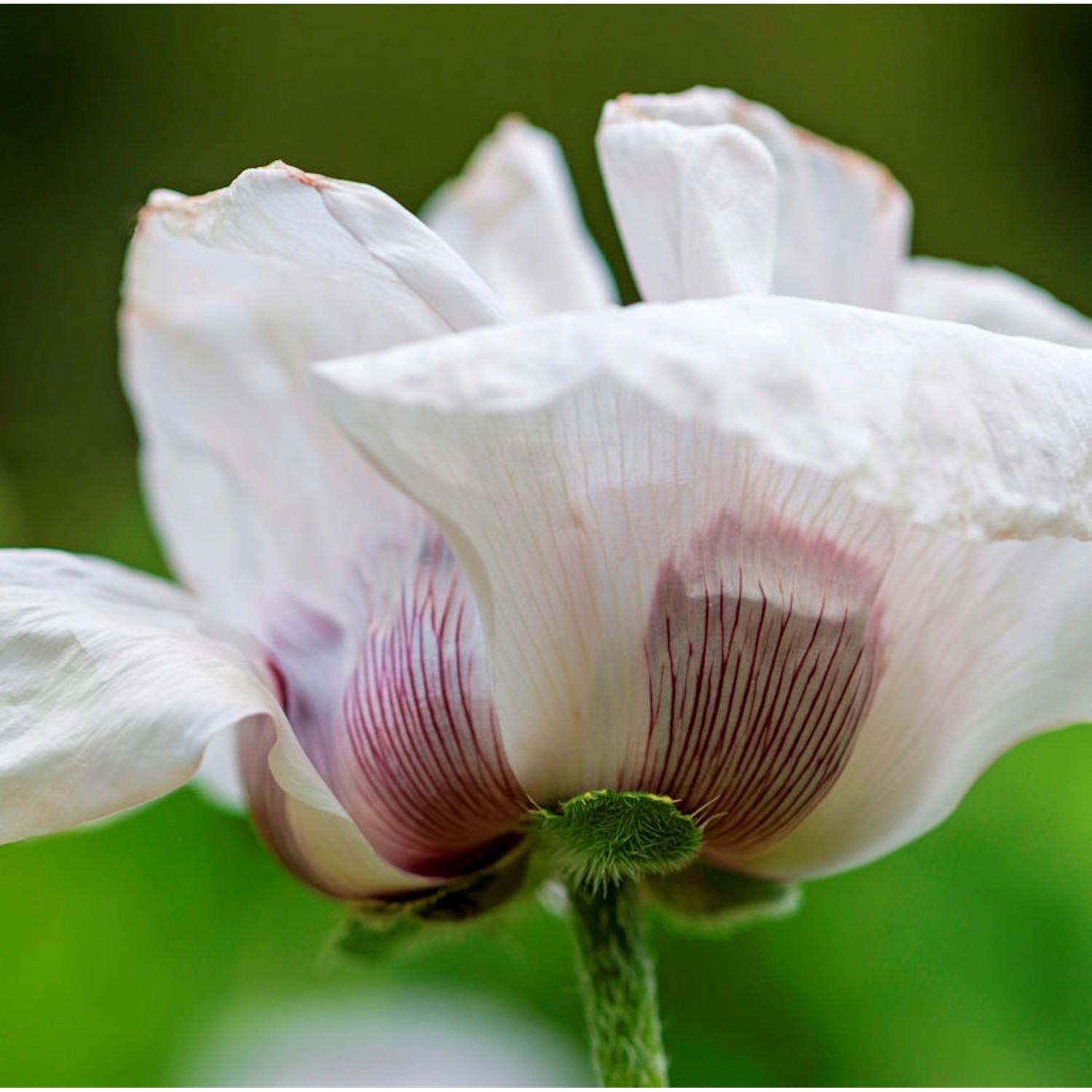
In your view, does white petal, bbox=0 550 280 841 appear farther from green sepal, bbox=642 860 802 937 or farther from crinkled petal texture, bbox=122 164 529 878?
green sepal, bbox=642 860 802 937

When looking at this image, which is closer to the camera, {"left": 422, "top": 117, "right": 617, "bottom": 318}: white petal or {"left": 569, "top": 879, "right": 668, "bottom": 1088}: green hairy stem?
{"left": 569, "top": 879, "right": 668, "bottom": 1088}: green hairy stem

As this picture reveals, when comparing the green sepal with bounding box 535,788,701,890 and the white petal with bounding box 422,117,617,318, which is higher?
the white petal with bounding box 422,117,617,318

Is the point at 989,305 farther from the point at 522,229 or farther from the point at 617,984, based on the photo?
the point at 617,984

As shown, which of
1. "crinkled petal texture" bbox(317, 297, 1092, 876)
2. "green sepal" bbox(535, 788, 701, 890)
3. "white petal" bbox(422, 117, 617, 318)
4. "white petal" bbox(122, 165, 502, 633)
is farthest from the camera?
"white petal" bbox(422, 117, 617, 318)

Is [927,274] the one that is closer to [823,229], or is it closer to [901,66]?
[823,229]

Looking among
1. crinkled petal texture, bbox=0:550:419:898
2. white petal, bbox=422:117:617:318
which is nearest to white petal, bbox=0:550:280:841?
crinkled petal texture, bbox=0:550:419:898

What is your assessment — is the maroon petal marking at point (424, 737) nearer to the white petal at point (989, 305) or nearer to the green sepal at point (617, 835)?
the green sepal at point (617, 835)

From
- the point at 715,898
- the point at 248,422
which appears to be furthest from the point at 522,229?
the point at 715,898
